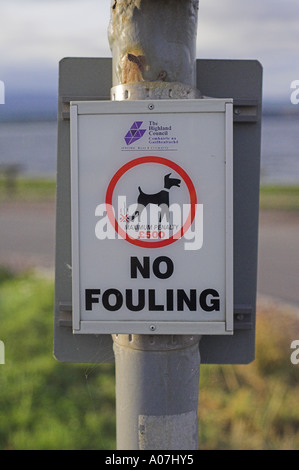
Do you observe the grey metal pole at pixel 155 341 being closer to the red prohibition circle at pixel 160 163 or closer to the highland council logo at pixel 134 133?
the highland council logo at pixel 134 133

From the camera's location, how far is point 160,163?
1.52m

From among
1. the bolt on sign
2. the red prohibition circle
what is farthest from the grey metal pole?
the red prohibition circle

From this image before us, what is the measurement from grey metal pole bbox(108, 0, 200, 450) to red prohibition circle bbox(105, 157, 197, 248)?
19 cm

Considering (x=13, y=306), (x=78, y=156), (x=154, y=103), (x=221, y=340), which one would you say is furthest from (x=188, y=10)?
(x=13, y=306)

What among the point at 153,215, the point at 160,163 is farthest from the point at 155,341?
the point at 160,163

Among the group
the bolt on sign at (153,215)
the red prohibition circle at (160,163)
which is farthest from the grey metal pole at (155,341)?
the red prohibition circle at (160,163)

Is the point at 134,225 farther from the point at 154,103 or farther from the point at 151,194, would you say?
the point at 154,103

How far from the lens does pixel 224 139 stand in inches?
59.2

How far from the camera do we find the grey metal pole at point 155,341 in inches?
58.3

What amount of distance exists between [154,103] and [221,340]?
85cm

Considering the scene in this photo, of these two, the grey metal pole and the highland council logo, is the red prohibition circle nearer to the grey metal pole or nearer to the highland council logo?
the highland council logo

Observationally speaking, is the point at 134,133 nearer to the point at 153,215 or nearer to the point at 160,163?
the point at 160,163

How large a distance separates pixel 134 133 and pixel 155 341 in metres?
0.62

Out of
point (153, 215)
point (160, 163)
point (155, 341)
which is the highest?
point (160, 163)
